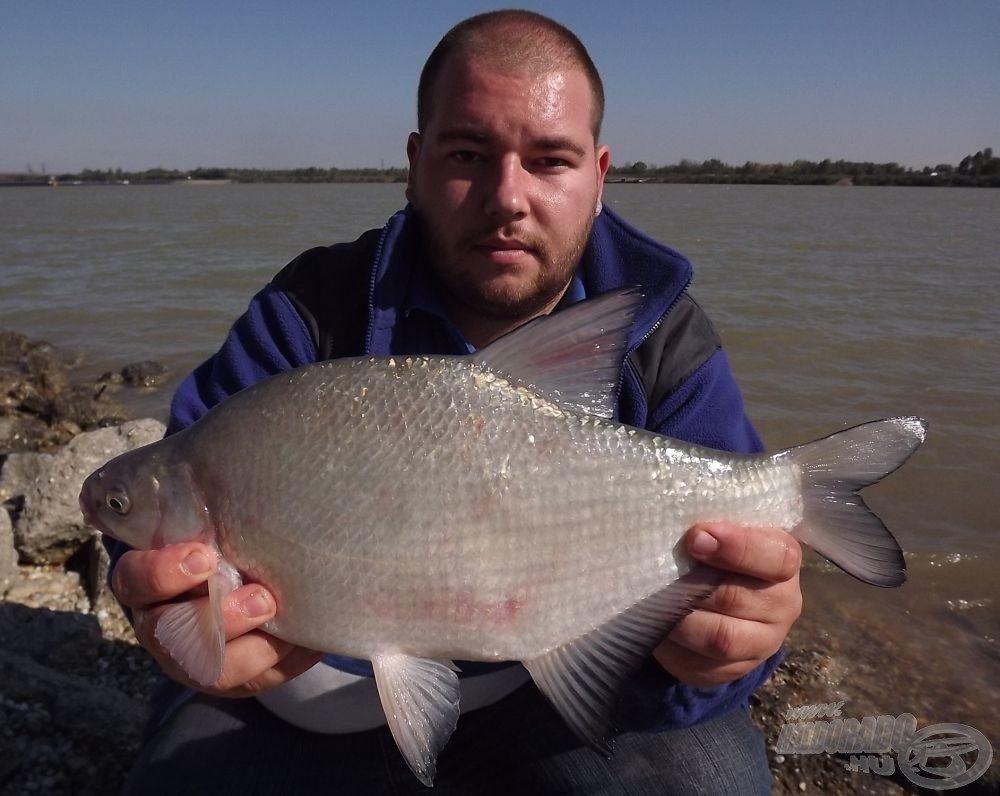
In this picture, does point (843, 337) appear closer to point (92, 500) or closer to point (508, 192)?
point (508, 192)

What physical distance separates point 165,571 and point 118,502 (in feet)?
0.78

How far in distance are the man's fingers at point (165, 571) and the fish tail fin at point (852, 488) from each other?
4.45 ft

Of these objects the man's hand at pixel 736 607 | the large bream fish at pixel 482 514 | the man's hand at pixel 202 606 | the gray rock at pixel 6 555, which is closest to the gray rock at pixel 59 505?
the gray rock at pixel 6 555

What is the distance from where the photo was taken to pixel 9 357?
9.90 m

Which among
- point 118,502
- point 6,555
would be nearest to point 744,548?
point 118,502

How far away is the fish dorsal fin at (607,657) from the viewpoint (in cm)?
171

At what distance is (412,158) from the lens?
2693 mm

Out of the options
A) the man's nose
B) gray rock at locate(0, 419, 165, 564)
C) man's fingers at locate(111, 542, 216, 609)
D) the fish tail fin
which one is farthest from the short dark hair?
gray rock at locate(0, 419, 165, 564)

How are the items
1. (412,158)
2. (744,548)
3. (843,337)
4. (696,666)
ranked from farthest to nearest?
(843,337) → (412,158) → (696,666) → (744,548)

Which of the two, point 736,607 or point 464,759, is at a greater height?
point 736,607

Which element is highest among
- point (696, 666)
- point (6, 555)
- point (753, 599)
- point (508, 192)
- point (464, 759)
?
point (508, 192)

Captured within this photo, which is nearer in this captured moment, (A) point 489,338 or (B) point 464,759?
(B) point 464,759

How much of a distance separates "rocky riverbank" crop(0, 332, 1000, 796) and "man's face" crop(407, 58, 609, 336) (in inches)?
80.7

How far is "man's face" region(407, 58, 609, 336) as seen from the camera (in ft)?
7.57
